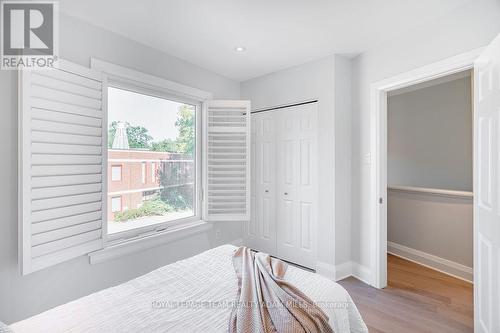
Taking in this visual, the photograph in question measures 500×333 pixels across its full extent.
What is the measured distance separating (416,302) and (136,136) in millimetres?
3213

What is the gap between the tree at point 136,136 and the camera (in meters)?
2.49

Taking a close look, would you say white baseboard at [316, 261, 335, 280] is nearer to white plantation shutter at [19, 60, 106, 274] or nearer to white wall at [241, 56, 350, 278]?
white wall at [241, 56, 350, 278]

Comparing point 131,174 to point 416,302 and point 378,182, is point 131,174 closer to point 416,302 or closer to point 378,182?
point 378,182

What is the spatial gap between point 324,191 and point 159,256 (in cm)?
200

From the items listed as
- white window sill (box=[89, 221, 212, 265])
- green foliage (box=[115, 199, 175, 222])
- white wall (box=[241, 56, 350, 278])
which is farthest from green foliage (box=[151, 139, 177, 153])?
white wall (box=[241, 56, 350, 278])

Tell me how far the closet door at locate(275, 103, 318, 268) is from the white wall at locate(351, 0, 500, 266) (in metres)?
0.47

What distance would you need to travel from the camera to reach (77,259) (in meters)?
2.15

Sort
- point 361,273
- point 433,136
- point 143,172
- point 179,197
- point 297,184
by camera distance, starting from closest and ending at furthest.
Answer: point 143,172 → point 361,273 → point 179,197 → point 297,184 → point 433,136

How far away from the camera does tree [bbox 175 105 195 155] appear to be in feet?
10.3

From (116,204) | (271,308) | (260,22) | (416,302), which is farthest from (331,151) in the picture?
(116,204)

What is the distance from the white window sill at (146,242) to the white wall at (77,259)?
63mm

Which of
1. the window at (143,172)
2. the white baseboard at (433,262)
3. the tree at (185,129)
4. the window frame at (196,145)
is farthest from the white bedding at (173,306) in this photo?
the white baseboard at (433,262)

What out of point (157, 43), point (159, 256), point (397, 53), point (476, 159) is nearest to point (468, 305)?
point (476, 159)

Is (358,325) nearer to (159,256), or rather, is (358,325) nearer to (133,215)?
(159,256)
